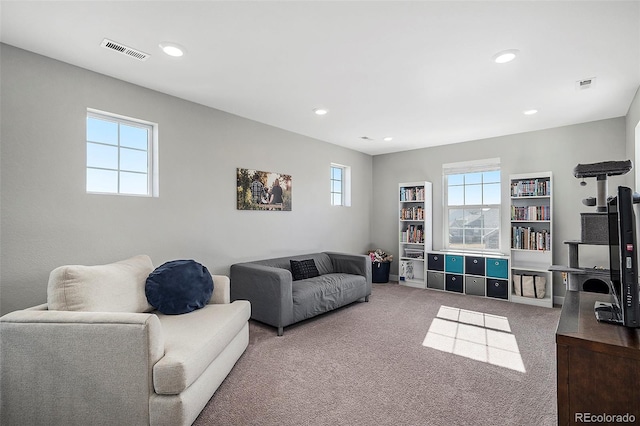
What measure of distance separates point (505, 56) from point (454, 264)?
3.51 meters

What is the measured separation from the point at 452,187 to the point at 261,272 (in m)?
3.86

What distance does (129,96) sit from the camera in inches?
124

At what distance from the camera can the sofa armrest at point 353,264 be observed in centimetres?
477

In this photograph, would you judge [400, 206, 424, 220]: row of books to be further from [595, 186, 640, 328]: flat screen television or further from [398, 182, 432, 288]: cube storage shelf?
[595, 186, 640, 328]: flat screen television

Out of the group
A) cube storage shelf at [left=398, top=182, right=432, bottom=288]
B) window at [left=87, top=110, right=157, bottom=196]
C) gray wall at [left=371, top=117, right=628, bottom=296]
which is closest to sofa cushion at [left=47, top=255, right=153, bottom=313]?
window at [left=87, top=110, right=157, bottom=196]

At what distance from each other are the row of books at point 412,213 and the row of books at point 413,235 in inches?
7.2

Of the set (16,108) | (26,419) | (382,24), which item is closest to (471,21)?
(382,24)

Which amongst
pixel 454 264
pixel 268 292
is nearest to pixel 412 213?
pixel 454 264

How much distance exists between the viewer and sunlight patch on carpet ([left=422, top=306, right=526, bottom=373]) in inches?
114

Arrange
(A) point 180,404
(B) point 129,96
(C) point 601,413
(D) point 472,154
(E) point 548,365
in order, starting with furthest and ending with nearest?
(D) point 472,154
(B) point 129,96
(E) point 548,365
(A) point 180,404
(C) point 601,413

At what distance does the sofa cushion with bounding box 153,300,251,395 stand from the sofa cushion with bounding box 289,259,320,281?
4.70 feet

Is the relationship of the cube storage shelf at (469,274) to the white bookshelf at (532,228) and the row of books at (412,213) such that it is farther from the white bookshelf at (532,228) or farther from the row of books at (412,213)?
the row of books at (412,213)

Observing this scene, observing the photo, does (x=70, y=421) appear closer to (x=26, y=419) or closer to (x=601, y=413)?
(x=26, y=419)

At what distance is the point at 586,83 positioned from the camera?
10.2 ft
